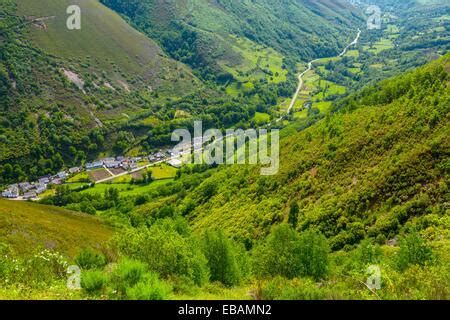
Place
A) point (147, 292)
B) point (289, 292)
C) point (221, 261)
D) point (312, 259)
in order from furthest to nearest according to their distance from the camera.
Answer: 1. point (221, 261)
2. point (312, 259)
3. point (289, 292)
4. point (147, 292)

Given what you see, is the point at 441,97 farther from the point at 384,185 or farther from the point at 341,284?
the point at 341,284

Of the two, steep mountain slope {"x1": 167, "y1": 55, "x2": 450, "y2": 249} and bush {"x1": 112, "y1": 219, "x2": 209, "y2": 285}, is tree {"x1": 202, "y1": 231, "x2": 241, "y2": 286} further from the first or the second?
steep mountain slope {"x1": 167, "y1": 55, "x2": 450, "y2": 249}

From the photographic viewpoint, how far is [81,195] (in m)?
140

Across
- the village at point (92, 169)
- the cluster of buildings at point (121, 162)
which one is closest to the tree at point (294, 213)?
the village at point (92, 169)

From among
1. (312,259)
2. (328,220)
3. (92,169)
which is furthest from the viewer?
(92,169)

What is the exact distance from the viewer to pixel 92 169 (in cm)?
16575

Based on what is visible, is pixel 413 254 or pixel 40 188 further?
pixel 40 188

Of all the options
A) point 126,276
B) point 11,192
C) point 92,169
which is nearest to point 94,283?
point 126,276

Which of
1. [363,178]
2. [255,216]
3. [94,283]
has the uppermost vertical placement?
[363,178]

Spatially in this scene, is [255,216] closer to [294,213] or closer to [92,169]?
[294,213]

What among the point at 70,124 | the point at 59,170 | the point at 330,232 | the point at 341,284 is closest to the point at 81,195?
the point at 59,170

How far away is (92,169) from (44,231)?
114 metres

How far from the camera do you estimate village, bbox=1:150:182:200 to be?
472 feet

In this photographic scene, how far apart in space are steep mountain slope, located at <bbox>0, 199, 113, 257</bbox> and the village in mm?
77716
